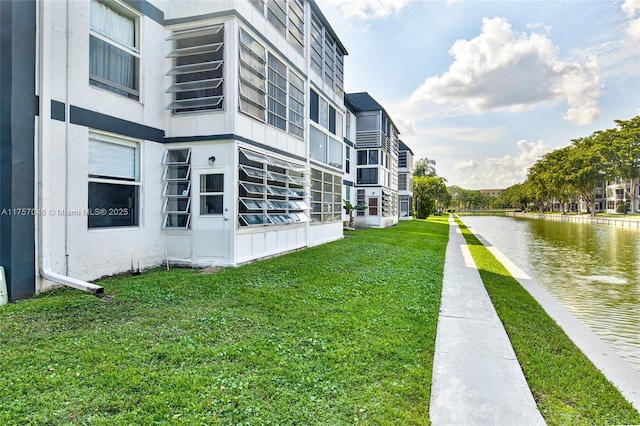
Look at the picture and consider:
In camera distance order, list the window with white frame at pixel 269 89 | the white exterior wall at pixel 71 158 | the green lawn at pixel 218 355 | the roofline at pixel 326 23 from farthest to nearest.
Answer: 1. the roofline at pixel 326 23
2. the window with white frame at pixel 269 89
3. the white exterior wall at pixel 71 158
4. the green lawn at pixel 218 355

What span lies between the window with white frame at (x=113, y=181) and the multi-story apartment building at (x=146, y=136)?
0.09ft

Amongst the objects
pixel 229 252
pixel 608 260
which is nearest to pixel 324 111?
pixel 229 252

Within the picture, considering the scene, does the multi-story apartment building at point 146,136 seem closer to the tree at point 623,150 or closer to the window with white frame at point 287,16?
the window with white frame at point 287,16

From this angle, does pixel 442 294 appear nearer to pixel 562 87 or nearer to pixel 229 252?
pixel 229 252

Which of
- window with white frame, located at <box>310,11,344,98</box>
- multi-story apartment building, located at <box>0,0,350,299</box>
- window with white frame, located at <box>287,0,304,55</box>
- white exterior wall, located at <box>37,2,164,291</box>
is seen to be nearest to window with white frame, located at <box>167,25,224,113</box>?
multi-story apartment building, located at <box>0,0,350,299</box>

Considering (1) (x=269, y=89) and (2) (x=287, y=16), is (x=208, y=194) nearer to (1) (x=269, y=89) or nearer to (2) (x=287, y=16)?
(1) (x=269, y=89)

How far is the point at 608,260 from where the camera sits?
1323 centimetres

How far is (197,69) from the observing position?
28.1 ft

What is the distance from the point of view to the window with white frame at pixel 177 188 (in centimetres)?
863

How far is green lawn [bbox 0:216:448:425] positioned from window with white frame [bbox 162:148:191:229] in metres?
2.18

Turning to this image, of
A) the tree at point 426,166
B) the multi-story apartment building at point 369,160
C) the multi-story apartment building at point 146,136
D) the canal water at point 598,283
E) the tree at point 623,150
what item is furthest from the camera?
the tree at point 426,166

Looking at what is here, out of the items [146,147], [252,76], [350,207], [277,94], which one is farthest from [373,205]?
[146,147]

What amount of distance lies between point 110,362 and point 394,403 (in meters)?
2.60

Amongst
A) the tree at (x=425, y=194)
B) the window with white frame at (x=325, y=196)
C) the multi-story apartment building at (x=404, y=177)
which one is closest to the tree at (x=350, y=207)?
the window with white frame at (x=325, y=196)
